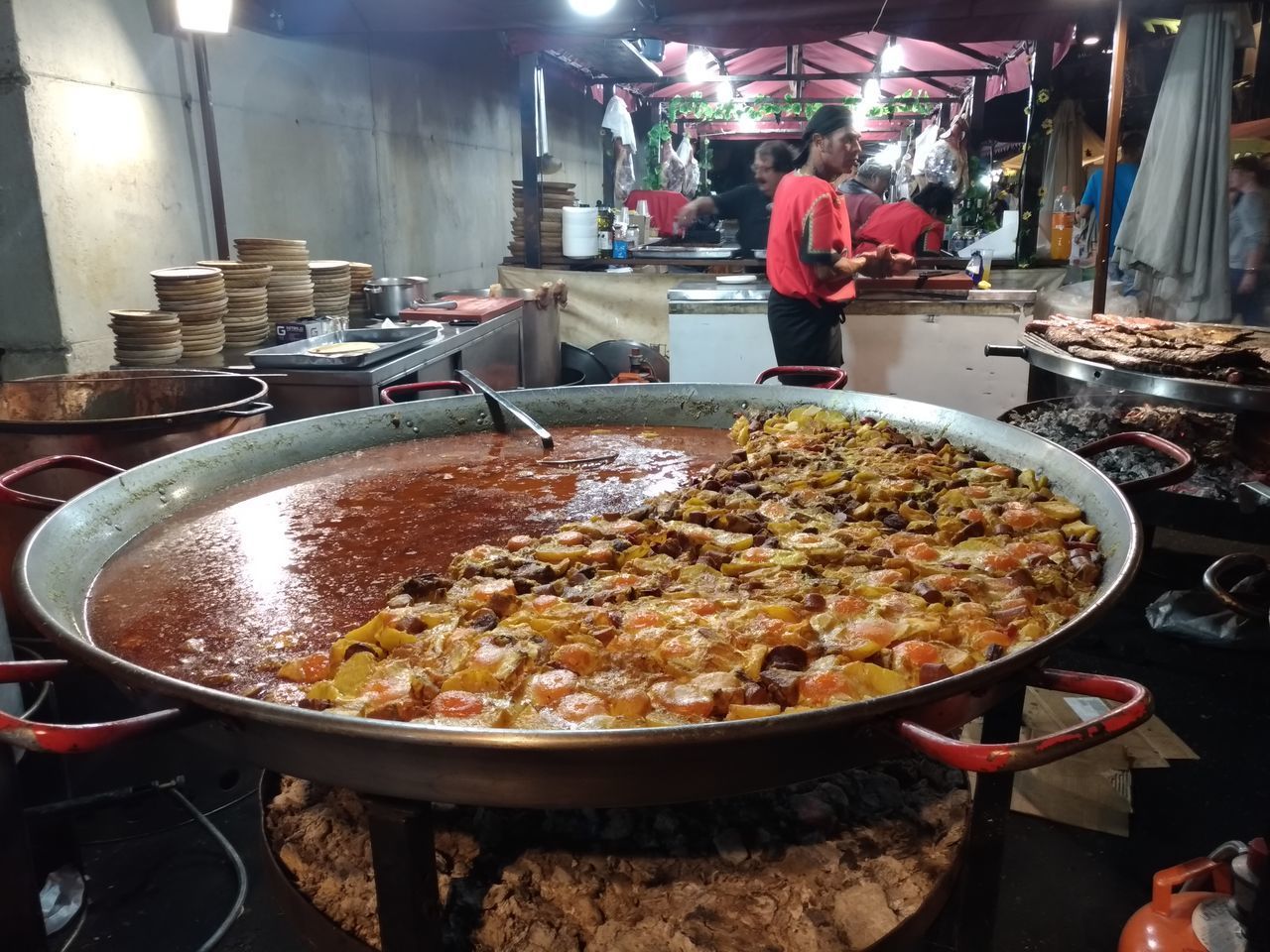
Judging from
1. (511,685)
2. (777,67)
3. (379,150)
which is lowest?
(511,685)

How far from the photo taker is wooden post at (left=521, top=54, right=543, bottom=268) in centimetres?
747

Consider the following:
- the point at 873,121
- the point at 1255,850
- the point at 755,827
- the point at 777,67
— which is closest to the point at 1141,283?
the point at 1255,850

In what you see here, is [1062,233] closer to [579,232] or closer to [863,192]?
[863,192]

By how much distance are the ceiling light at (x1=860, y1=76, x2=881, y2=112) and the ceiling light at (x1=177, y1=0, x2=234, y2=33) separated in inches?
391

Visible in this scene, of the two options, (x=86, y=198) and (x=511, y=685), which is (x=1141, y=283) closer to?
(x=511, y=685)

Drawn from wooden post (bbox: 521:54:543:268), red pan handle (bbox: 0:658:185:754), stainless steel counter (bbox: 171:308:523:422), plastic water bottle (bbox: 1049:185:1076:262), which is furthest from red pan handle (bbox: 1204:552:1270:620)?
wooden post (bbox: 521:54:543:268)

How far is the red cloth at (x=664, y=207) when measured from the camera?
45.5 ft

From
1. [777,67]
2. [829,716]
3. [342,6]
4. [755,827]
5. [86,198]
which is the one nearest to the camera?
[829,716]

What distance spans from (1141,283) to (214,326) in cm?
561

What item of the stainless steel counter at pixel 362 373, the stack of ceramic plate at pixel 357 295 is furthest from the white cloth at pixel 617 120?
the stainless steel counter at pixel 362 373

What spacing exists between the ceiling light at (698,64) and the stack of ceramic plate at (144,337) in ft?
29.5

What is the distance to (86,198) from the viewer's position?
4.28m

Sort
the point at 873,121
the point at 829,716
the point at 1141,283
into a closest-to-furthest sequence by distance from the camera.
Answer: the point at 829,716 → the point at 1141,283 → the point at 873,121

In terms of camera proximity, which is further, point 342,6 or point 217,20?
point 342,6
